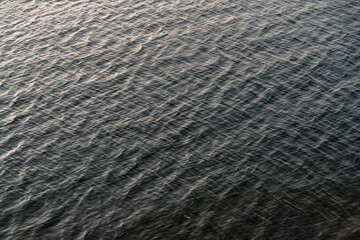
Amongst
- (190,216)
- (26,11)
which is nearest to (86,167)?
(190,216)

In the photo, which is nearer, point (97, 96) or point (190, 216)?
point (190, 216)

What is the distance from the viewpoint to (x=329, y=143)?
38.4 meters

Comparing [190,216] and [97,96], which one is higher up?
[97,96]

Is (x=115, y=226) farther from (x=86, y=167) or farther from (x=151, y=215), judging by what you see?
(x=86, y=167)

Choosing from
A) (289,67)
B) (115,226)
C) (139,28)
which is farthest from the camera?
(139,28)

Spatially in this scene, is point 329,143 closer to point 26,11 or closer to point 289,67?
point 289,67

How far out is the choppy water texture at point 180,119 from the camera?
3297cm

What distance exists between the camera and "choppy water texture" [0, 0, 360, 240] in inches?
1298

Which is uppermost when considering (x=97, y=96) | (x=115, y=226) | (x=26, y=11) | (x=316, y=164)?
(x=26, y=11)

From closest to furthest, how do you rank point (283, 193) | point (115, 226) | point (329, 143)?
1. point (115, 226)
2. point (283, 193)
3. point (329, 143)

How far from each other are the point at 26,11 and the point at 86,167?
1064 inches

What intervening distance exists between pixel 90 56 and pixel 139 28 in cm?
698

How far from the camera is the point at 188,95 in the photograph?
43594mm

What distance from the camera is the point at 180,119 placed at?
41062mm
